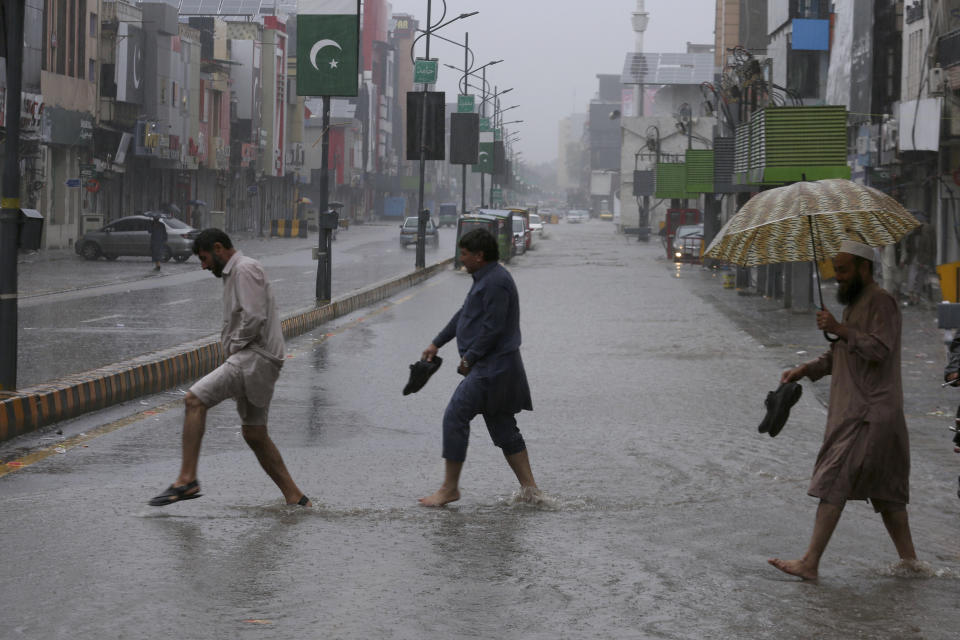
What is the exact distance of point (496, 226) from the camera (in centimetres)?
5428

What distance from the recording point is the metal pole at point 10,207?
11969 mm

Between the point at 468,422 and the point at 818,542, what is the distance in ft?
8.45

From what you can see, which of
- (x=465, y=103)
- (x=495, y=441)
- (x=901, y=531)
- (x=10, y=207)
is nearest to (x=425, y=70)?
(x=465, y=103)

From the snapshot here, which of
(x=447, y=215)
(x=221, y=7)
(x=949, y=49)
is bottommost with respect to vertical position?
(x=447, y=215)

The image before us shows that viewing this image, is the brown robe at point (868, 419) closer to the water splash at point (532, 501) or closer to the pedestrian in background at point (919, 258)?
the water splash at point (532, 501)

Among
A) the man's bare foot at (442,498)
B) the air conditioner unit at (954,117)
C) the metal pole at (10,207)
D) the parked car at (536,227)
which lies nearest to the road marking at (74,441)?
the metal pole at (10,207)

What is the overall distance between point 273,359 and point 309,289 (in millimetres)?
24090

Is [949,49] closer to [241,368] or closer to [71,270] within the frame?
[71,270]

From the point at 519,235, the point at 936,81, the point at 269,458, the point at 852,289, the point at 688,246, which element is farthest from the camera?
the point at 519,235

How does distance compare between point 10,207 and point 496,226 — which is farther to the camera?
point 496,226

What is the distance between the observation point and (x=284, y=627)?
604 cm

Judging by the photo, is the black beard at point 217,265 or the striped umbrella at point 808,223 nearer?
the striped umbrella at point 808,223

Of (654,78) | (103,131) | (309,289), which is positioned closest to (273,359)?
(309,289)

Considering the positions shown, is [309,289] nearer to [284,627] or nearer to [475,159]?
[475,159]
